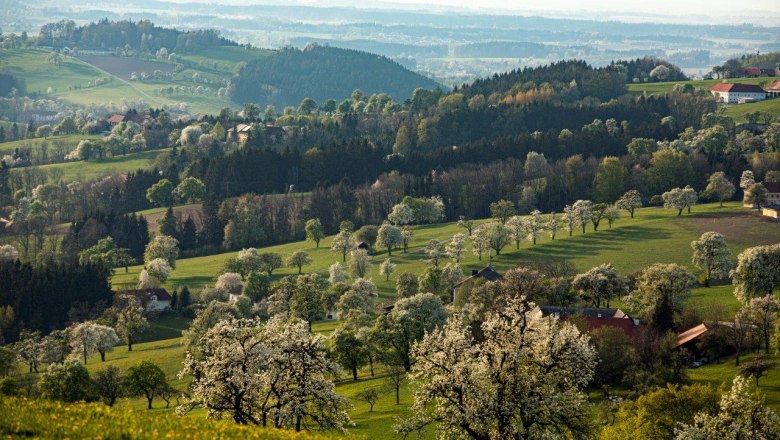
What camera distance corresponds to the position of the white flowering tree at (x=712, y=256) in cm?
11900

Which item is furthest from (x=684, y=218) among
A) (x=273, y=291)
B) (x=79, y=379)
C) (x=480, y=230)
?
(x=79, y=379)

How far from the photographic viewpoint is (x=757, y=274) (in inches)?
3974

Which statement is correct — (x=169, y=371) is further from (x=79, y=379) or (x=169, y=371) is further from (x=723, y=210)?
(x=723, y=210)

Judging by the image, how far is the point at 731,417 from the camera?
51.8 metres

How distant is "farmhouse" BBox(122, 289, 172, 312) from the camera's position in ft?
425

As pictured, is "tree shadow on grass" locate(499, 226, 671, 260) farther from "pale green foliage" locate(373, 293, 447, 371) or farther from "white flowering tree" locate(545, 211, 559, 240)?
"pale green foliage" locate(373, 293, 447, 371)

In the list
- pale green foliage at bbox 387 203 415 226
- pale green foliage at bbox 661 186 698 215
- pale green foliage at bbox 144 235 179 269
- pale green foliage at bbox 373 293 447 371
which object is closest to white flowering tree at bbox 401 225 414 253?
pale green foliage at bbox 387 203 415 226

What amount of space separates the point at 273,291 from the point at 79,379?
4539 cm

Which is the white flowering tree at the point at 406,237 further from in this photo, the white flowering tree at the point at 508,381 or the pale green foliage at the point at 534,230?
the white flowering tree at the point at 508,381

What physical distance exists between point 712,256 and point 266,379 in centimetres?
7832

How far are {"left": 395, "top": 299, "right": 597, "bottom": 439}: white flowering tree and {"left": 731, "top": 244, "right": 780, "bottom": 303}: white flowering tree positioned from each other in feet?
180

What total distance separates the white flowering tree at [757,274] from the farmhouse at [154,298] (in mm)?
61903

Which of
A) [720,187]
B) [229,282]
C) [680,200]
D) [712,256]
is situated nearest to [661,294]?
[712,256]

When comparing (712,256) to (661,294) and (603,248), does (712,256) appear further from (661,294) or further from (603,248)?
(661,294)
